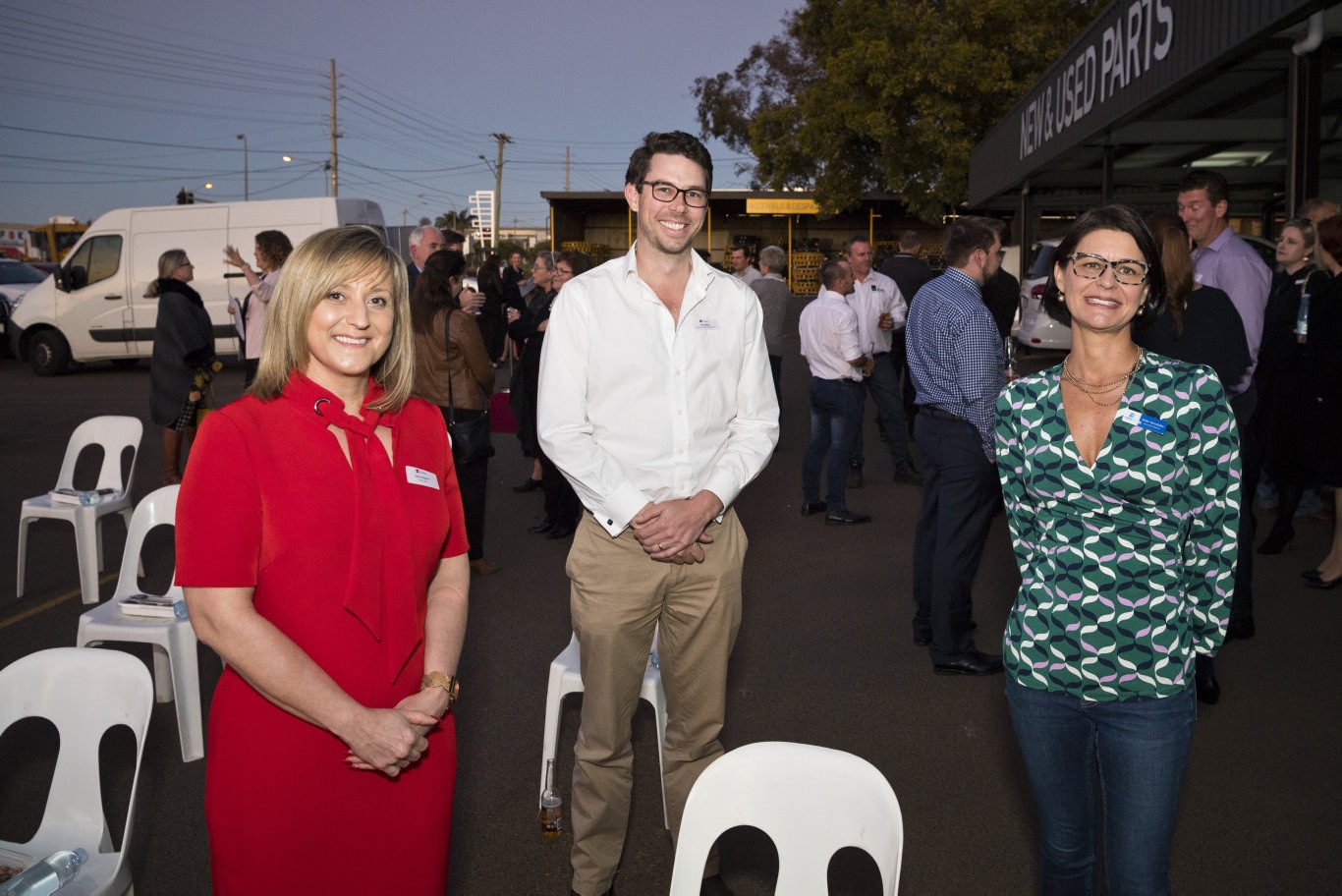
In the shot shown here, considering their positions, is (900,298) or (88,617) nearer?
(88,617)

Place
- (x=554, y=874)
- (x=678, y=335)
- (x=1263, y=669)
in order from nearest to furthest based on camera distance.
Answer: (x=678, y=335) → (x=554, y=874) → (x=1263, y=669)

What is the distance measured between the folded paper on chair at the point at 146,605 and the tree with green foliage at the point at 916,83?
86.4 feet

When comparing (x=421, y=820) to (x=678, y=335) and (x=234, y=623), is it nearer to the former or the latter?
(x=234, y=623)

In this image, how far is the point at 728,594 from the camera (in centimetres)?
315

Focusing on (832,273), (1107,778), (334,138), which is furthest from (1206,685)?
(334,138)

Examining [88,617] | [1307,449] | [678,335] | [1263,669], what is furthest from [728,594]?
[1307,449]

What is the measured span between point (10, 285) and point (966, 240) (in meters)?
24.8

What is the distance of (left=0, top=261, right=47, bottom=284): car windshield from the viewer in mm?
24109

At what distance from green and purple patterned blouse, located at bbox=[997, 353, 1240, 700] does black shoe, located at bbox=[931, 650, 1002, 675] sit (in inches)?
107

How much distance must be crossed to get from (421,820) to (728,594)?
121cm

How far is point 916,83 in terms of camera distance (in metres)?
28.0

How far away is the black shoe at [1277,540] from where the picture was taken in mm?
7062

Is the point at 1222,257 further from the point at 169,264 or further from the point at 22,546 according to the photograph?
the point at 169,264

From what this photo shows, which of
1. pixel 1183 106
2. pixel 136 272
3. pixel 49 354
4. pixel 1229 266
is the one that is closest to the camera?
pixel 1229 266
